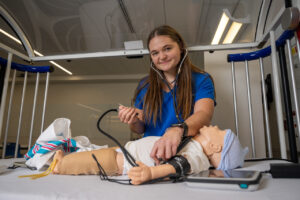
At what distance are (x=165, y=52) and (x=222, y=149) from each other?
1.78 ft

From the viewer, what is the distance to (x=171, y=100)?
0.97 m

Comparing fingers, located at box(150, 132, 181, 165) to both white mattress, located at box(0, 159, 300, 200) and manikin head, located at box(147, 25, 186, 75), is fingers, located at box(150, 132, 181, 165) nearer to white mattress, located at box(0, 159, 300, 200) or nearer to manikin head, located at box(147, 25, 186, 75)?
white mattress, located at box(0, 159, 300, 200)

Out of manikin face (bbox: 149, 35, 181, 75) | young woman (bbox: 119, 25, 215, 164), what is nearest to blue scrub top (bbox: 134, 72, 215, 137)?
young woman (bbox: 119, 25, 215, 164)

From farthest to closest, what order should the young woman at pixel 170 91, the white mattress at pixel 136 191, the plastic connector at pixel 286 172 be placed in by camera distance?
the young woman at pixel 170 91 < the plastic connector at pixel 286 172 < the white mattress at pixel 136 191

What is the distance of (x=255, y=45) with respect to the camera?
3.67ft

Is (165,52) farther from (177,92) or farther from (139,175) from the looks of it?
(139,175)

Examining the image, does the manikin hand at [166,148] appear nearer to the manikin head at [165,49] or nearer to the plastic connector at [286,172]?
the plastic connector at [286,172]

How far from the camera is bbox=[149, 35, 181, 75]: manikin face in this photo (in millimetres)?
929

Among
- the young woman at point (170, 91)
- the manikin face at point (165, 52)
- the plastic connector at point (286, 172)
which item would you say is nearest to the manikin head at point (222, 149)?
the plastic connector at point (286, 172)

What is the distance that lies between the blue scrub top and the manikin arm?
45 centimetres

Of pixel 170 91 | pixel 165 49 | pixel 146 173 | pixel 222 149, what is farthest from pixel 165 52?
pixel 146 173

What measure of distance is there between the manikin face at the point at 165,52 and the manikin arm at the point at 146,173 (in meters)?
0.58

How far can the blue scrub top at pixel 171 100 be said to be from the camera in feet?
2.96

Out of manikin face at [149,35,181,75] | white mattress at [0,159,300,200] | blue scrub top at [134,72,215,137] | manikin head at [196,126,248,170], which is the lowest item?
white mattress at [0,159,300,200]
